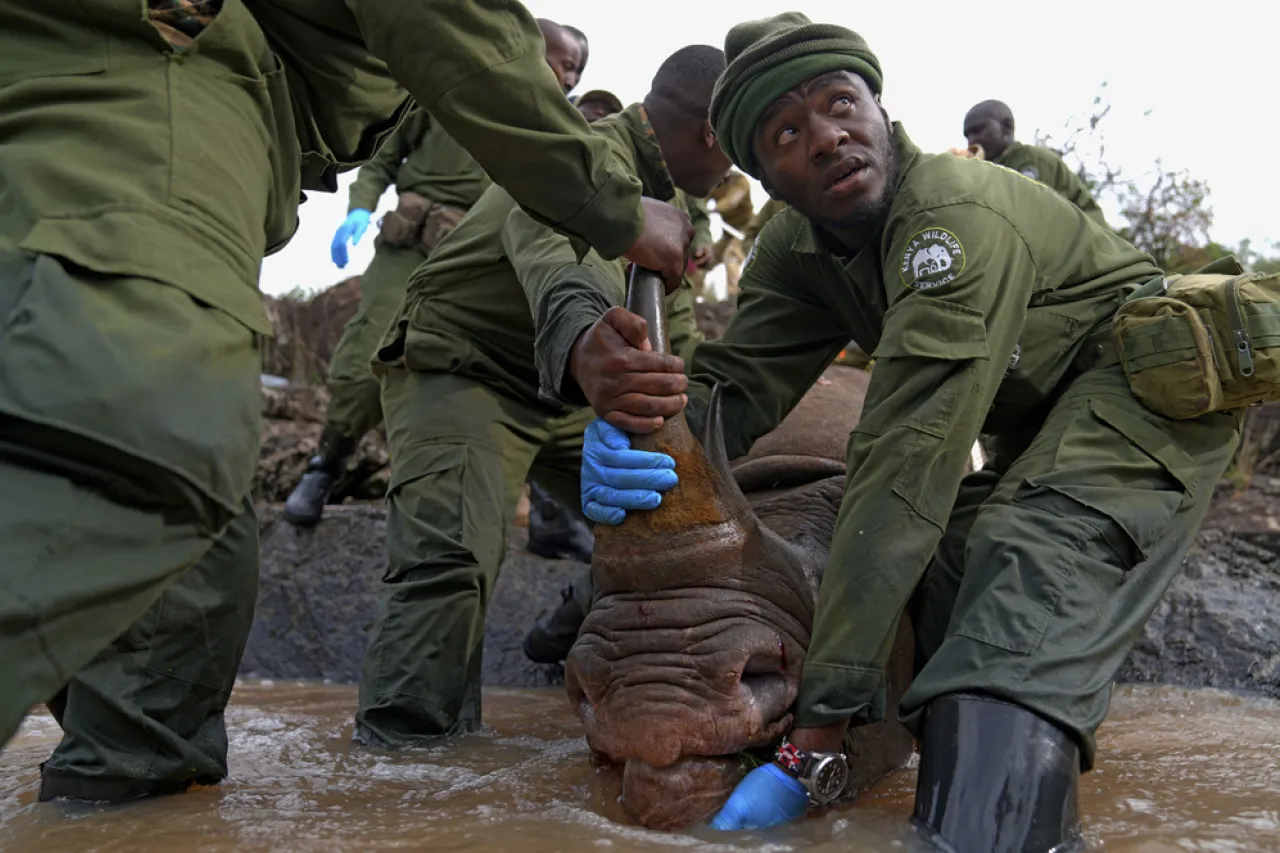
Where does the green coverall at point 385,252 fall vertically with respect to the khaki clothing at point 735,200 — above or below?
below

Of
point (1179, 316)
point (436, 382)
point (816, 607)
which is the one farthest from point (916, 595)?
point (436, 382)

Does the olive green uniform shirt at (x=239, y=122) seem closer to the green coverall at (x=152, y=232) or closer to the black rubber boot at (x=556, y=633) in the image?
the green coverall at (x=152, y=232)

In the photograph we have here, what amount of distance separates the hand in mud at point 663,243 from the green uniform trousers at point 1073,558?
0.94m

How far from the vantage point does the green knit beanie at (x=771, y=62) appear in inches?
120

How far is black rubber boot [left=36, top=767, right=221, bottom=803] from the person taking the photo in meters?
2.60

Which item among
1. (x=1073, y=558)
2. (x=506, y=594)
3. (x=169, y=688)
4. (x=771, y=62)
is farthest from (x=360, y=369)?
(x=1073, y=558)

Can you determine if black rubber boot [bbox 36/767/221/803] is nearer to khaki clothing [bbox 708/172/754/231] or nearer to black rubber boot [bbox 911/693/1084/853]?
black rubber boot [bbox 911/693/1084/853]

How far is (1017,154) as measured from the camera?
250 inches

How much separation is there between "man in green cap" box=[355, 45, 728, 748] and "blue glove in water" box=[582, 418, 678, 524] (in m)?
0.85

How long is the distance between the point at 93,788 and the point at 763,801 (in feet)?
4.97

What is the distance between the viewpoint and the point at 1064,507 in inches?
104

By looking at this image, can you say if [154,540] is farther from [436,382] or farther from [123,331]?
[436,382]

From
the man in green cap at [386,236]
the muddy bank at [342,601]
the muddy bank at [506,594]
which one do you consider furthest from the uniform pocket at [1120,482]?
the man in green cap at [386,236]

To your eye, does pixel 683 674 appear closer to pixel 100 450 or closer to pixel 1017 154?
pixel 100 450
